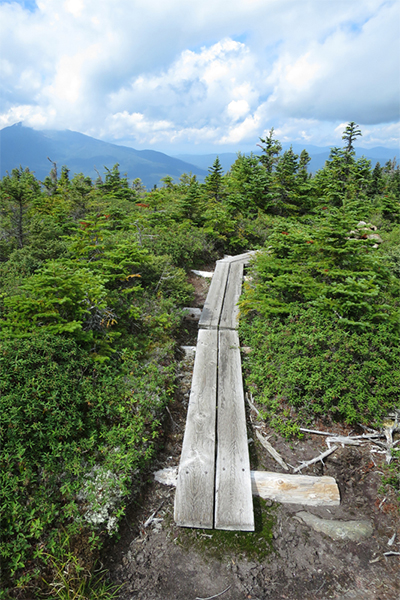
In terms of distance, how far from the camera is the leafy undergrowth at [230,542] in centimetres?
347

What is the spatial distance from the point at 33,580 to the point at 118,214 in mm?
13665

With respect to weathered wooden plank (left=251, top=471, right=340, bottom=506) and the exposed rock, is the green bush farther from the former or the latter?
the exposed rock

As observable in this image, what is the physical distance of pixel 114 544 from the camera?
136 inches

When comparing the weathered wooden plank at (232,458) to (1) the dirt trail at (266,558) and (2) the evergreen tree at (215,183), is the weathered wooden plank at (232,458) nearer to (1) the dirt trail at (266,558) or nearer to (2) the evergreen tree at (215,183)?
(1) the dirt trail at (266,558)

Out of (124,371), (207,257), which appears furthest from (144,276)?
(207,257)

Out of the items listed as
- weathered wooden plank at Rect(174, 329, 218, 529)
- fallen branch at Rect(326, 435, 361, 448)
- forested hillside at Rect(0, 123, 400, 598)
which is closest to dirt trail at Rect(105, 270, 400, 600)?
weathered wooden plank at Rect(174, 329, 218, 529)

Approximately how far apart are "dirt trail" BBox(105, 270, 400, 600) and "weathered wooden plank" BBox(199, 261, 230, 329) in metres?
4.20

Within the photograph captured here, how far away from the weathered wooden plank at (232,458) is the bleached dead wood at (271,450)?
541mm

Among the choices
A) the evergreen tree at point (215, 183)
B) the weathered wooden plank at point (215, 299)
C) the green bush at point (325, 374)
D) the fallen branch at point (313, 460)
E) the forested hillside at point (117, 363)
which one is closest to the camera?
the forested hillside at point (117, 363)

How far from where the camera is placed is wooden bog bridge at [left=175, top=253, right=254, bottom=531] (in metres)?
3.66

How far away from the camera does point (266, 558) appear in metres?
3.46

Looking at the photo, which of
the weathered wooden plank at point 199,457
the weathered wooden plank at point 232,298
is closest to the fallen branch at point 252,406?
the weathered wooden plank at point 199,457

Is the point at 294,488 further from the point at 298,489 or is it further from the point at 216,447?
the point at 216,447

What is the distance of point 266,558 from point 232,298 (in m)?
6.53
